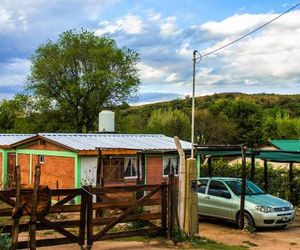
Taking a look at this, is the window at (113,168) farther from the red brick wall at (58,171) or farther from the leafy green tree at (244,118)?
the leafy green tree at (244,118)

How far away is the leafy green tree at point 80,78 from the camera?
1853 inches

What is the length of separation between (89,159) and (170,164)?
16.3 ft

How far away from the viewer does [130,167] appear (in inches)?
983

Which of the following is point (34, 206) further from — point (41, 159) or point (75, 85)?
point (75, 85)

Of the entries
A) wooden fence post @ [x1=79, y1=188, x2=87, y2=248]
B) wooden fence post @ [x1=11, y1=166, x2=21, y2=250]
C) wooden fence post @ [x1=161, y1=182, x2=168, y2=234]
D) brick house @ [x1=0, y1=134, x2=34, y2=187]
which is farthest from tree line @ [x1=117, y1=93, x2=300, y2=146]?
wooden fence post @ [x1=11, y1=166, x2=21, y2=250]

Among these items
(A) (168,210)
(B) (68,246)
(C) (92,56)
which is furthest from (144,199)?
(C) (92,56)

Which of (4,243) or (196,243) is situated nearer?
(4,243)

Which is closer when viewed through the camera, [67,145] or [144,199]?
[144,199]

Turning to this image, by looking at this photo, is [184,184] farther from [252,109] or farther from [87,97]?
[252,109]

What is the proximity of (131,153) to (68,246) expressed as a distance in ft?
41.2

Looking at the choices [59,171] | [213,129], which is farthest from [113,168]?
[213,129]

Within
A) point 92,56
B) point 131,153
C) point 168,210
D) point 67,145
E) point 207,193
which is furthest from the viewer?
point 92,56

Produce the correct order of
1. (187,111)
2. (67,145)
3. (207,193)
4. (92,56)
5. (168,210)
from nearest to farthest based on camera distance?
1. (168,210)
2. (207,193)
3. (67,145)
4. (92,56)
5. (187,111)

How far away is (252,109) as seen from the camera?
75188 mm
